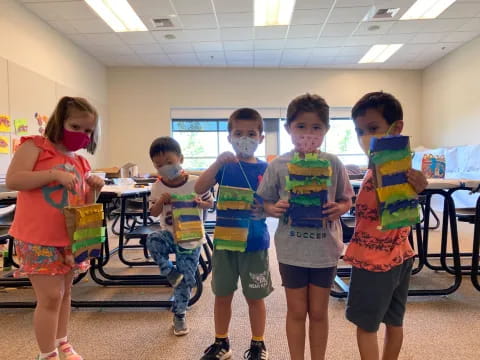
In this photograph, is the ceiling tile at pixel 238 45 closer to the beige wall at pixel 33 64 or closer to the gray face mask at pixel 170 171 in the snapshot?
the beige wall at pixel 33 64

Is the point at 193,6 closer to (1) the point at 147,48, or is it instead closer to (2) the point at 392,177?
(1) the point at 147,48

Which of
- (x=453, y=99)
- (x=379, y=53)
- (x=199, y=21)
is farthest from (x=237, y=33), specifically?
(x=453, y=99)

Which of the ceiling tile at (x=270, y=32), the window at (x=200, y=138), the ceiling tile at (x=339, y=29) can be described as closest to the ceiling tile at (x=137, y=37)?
the ceiling tile at (x=270, y=32)

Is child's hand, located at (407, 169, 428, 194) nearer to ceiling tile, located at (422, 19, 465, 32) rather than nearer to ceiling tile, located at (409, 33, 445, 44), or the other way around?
ceiling tile, located at (422, 19, 465, 32)

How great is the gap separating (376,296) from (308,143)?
1.61ft

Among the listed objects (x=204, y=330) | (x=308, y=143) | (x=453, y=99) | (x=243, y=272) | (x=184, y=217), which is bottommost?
Result: (x=204, y=330)

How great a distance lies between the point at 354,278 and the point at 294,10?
4208 millimetres

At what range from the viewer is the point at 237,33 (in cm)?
502

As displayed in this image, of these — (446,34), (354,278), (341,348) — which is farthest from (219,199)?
(446,34)

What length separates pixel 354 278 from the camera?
972 mm

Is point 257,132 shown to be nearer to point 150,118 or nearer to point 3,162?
point 3,162

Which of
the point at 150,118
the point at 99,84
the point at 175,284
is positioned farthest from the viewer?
the point at 150,118

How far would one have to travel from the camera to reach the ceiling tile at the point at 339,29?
4.75m

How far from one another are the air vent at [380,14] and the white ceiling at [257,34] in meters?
0.08
